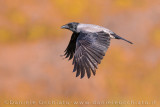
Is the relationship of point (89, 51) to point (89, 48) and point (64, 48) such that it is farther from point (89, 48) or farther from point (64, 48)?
point (64, 48)

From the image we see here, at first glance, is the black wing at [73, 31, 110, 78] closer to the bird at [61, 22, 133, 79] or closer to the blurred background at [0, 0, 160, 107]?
the bird at [61, 22, 133, 79]

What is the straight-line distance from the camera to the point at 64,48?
17.2 meters

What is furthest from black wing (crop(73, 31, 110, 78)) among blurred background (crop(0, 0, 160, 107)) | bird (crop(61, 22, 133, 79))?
blurred background (crop(0, 0, 160, 107))

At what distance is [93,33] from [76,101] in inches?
228

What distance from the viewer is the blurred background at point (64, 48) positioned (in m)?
14.5

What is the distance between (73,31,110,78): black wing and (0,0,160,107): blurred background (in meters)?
5.75

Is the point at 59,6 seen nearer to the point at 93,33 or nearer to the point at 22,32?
the point at 22,32

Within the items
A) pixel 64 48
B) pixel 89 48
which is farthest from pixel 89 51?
pixel 64 48

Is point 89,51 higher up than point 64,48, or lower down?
higher up

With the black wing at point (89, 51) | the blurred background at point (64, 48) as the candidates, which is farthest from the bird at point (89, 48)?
the blurred background at point (64, 48)

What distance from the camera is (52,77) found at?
1538cm

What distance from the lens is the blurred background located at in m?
14.5

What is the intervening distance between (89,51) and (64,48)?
9551 mm

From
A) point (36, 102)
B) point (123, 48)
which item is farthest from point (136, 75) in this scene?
point (36, 102)
